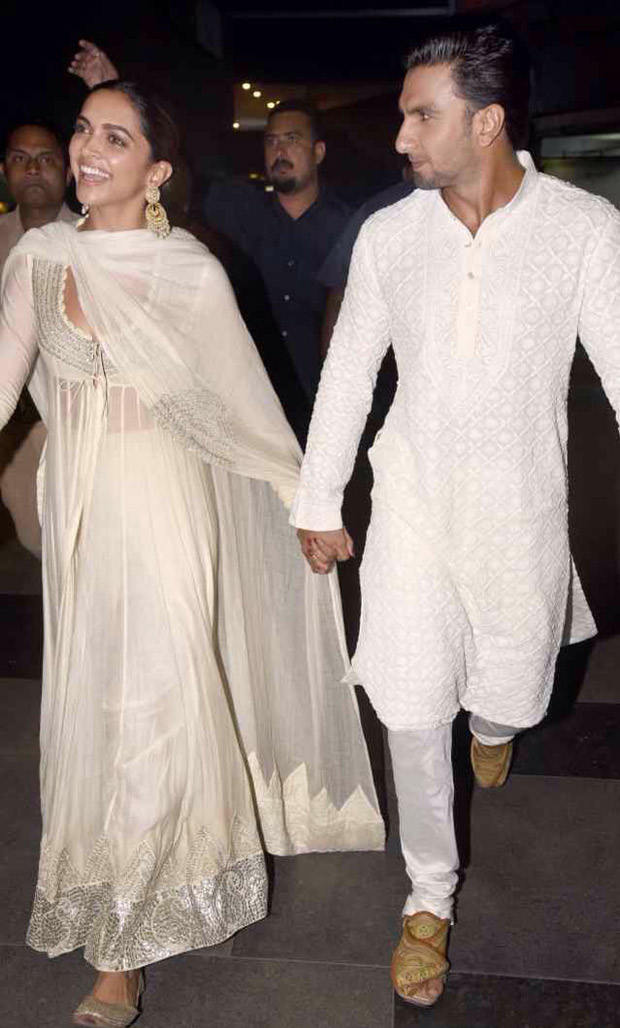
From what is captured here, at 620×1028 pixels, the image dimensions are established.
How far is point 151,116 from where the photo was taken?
2418 mm

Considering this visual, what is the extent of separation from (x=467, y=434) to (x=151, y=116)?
0.91m

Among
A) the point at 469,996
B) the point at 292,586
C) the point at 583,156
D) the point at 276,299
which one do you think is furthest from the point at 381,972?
the point at 583,156

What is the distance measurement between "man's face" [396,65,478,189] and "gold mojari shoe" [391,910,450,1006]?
154 centimetres

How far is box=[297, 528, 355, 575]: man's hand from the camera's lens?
2.59 m

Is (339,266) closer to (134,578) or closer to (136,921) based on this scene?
(134,578)

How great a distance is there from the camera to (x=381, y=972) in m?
2.54

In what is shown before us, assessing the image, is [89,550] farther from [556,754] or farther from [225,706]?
[556,754]

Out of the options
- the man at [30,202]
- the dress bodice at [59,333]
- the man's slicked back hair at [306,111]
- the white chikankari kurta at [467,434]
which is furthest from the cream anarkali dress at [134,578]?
the man's slicked back hair at [306,111]

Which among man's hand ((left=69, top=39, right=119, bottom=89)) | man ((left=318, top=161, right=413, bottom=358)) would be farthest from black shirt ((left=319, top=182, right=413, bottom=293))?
man's hand ((left=69, top=39, right=119, bottom=89))

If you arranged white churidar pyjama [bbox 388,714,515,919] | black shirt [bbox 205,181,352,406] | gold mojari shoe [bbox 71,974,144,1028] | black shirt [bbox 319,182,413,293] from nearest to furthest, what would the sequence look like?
gold mojari shoe [bbox 71,974,144,1028] < white churidar pyjama [bbox 388,714,515,919] < black shirt [bbox 319,182,413,293] < black shirt [bbox 205,181,352,406]

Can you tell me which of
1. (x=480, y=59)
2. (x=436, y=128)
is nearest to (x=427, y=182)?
(x=436, y=128)

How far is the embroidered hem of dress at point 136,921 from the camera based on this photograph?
244 cm

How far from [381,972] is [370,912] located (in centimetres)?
22

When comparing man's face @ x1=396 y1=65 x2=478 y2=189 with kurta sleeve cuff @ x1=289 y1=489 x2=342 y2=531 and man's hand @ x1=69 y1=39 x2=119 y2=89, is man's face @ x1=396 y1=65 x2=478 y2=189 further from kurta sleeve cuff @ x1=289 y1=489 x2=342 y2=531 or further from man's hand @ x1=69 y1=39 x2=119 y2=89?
man's hand @ x1=69 y1=39 x2=119 y2=89
